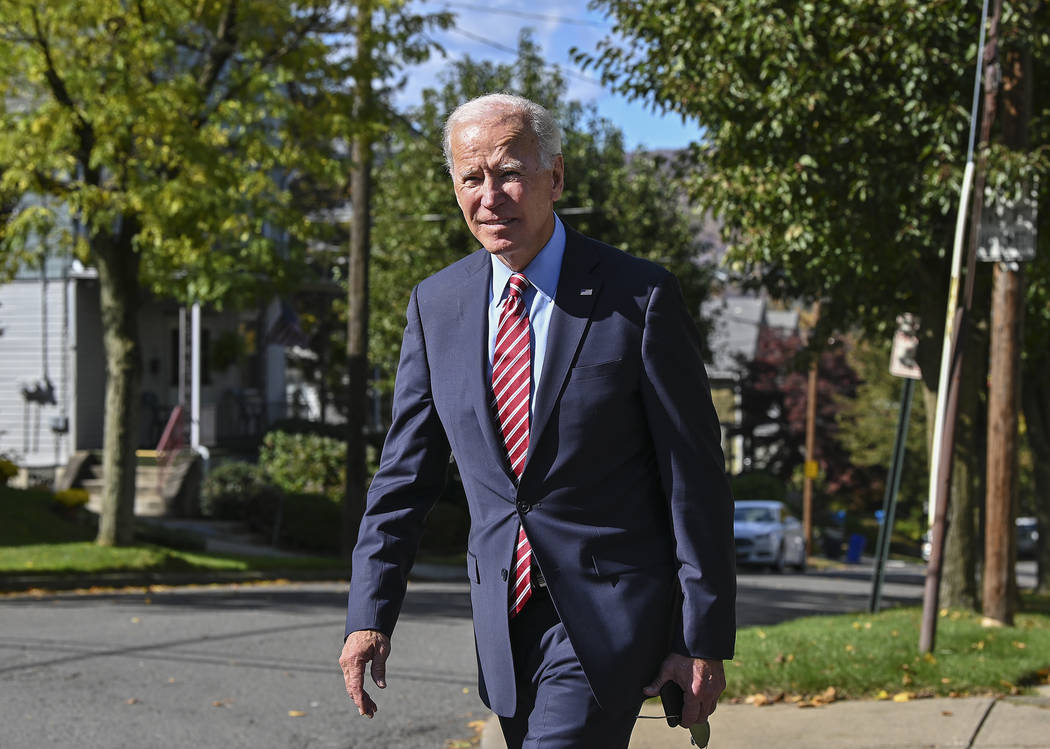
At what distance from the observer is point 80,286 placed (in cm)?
2544

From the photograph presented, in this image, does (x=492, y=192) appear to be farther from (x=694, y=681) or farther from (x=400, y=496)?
(x=694, y=681)

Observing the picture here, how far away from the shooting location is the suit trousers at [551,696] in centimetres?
298

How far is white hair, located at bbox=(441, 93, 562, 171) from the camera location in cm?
317

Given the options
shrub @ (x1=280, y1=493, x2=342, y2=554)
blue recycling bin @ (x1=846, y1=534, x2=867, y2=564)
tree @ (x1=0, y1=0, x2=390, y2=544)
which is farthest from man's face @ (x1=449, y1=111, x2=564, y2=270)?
blue recycling bin @ (x1=846, y1=534, x2=867, y2=564)

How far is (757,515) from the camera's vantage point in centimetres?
2955

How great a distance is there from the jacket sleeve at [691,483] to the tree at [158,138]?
12325 millimetres

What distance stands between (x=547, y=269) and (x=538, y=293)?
0.06 m

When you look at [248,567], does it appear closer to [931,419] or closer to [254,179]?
[254,179]

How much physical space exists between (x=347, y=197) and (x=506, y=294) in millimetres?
37583

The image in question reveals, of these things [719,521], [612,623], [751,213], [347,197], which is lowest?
[612,623]

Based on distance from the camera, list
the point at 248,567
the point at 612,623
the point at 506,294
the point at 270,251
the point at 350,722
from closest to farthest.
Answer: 1. the point at 612,623
2. the point at 506,294
3. the point at 350,722
4. the point at 270,251
5. the point at 248,567

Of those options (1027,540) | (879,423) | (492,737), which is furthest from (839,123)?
(1027,540)

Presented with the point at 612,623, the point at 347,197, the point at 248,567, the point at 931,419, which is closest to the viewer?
the point at 612,623

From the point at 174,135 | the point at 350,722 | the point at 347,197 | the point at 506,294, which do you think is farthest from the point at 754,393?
the point at 506,294
